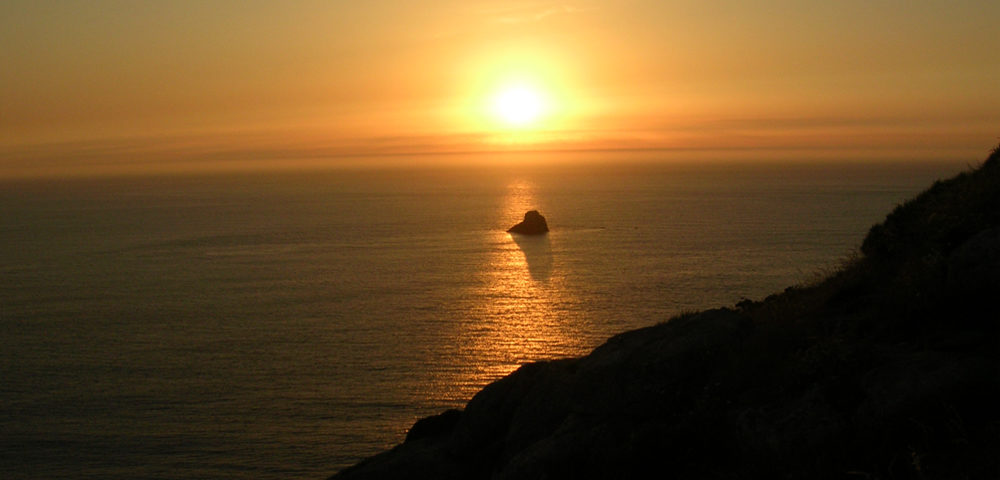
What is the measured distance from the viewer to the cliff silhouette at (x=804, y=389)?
1028 centimetres

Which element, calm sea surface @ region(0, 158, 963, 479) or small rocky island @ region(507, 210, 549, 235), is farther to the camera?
small rocky island @ region(507, 210, 549, 235)

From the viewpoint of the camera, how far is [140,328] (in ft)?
218

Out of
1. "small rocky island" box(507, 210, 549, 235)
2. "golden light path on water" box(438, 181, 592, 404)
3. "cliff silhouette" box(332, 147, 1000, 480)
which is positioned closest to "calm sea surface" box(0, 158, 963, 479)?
"golden light path on water" box(438, 181, 592, 404)

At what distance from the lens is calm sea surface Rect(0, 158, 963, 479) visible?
43.3 metres

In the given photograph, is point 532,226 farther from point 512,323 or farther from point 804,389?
point 804,389

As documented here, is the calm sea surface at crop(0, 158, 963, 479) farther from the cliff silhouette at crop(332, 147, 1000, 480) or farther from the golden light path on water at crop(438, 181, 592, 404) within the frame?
the cliff silhouette at crop(332, 147, 1000, 480)

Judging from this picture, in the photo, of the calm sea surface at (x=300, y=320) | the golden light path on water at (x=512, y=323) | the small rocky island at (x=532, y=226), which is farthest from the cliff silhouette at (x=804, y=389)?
the small rocky island at (x=532, y=226)

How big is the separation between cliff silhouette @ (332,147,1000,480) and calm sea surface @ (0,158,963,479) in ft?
17.7

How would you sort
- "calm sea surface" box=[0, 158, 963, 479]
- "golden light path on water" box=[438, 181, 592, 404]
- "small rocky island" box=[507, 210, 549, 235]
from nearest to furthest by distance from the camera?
1. "calm sea surface" box=[0, 158, 963, 479]
2. "golden light path on water" box=[438, 181, 592, 404]
3. "small rocky island" box=[507, 210, 549, 235]

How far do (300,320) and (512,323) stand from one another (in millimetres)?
18492

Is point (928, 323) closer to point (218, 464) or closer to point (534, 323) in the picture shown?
point (218, 464)

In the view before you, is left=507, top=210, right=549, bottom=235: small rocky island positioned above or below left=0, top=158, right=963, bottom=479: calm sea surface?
above

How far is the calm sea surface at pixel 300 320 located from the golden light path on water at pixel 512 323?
0.29 meters

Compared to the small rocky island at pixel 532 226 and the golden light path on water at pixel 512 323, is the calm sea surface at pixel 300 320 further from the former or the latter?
the small rocky island at pixel 532 226
